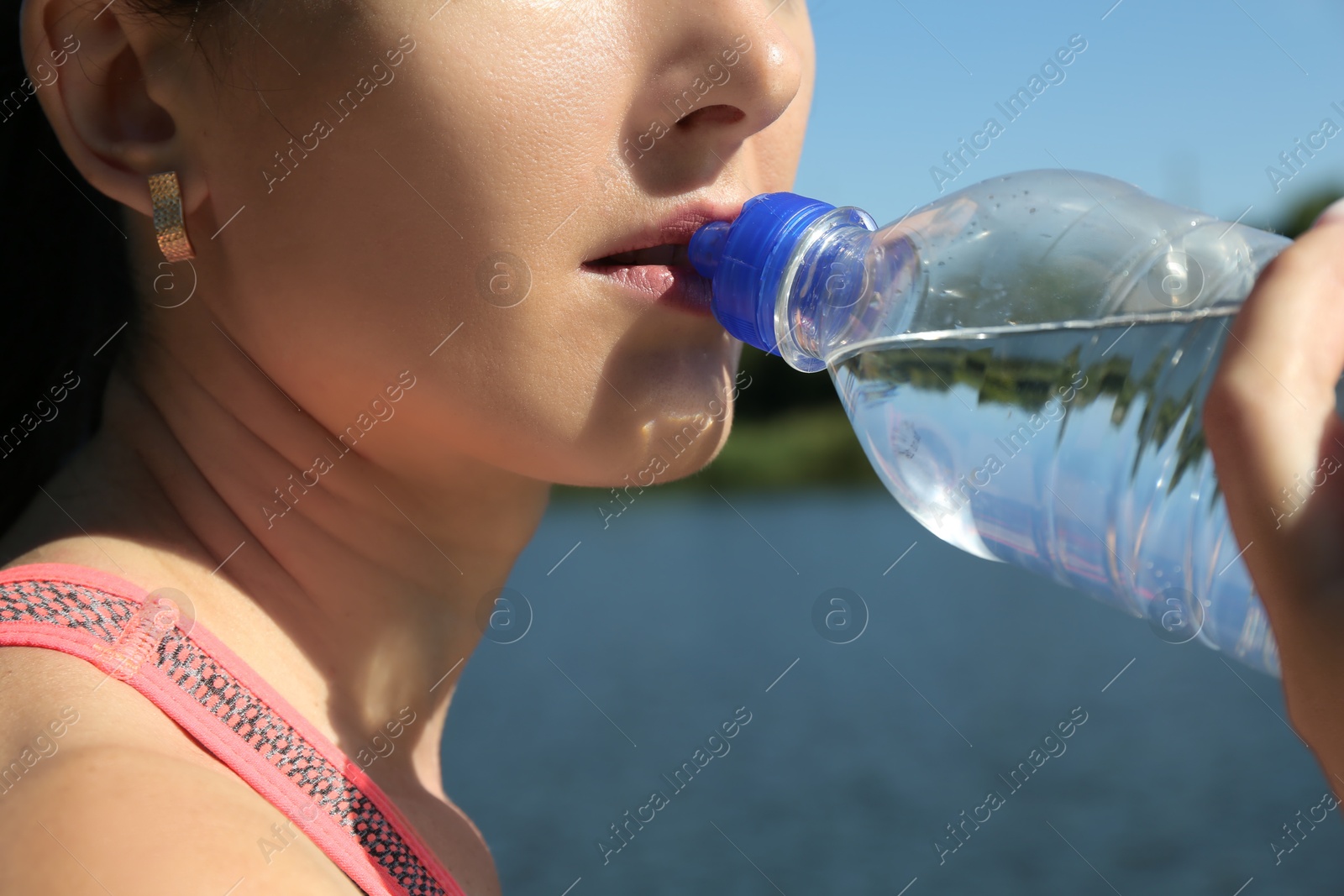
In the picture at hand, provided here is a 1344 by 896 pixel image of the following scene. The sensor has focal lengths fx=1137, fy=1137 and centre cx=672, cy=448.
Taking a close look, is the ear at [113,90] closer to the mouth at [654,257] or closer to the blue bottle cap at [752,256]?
the mouth at [654,257]

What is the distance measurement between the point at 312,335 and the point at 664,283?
1.19ft

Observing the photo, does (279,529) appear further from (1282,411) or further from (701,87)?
(1282,411)

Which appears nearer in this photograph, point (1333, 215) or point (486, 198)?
point (1333, 215)

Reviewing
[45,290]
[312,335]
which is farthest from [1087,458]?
[45,290]

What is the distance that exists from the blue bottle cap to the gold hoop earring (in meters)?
0.52

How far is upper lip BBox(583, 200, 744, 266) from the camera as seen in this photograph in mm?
1141

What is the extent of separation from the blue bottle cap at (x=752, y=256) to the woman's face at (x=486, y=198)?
0.10 ft

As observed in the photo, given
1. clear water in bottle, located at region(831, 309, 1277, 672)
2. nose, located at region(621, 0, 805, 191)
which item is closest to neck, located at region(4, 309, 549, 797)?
nose, located at region(621, 0, 805, 191)

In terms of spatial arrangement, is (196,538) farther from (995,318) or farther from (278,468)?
(995,318)

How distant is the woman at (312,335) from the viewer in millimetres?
1017

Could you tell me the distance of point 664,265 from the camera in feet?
3.99

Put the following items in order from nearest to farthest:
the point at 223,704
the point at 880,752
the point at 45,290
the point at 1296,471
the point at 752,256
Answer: the point at 1296,471 → the point at 223,704 → the point at 752,256 → the point at 45,290 → the point at 880,752

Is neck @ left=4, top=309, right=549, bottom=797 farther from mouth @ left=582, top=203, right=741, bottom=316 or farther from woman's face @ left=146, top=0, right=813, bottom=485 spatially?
mouth @ left=582, top=203, right=741, bottom=316

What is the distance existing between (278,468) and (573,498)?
27.7m
